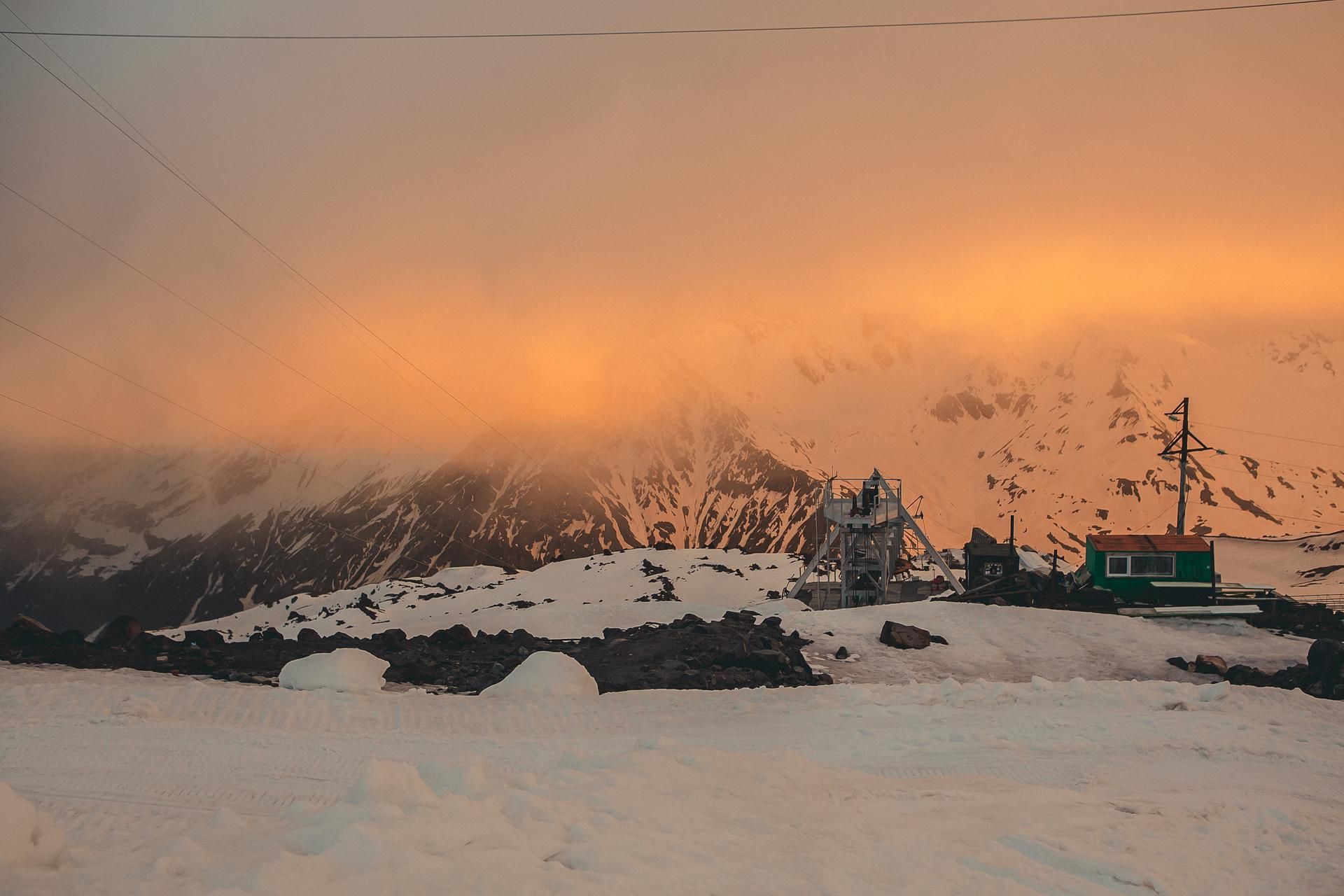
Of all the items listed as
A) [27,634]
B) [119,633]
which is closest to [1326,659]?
[119,633]

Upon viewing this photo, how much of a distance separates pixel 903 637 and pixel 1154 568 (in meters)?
16.3

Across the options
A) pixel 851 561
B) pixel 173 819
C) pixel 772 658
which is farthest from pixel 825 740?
pixel 851 561

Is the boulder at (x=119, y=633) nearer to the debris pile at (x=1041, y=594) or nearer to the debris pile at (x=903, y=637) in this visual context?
the debris pile at (x=903, y=637)

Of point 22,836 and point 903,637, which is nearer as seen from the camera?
point 22,836

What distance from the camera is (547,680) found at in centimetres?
2189

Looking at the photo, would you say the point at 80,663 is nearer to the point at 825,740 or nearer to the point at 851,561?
the point at 825,740

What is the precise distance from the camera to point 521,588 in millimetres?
61000

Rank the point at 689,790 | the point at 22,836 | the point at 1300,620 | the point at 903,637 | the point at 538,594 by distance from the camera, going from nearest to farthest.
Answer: the point at 22,836 < the point at 689,790 < the point at 903,637 < the point at 1300,620 < the point at 538,594

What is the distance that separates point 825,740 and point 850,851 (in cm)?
675

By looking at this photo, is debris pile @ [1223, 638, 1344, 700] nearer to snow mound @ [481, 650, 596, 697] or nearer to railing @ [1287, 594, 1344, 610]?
snow mound @ [481, 650, 596, 697]

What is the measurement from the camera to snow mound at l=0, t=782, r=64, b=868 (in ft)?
26.7

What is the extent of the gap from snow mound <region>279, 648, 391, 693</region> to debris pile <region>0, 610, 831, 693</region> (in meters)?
1.37

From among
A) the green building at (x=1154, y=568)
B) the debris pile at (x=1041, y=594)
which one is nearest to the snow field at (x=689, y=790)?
the debris pile at (x=1041, y=594)

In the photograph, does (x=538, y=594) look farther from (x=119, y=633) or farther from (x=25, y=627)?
(x=25, y=627)
